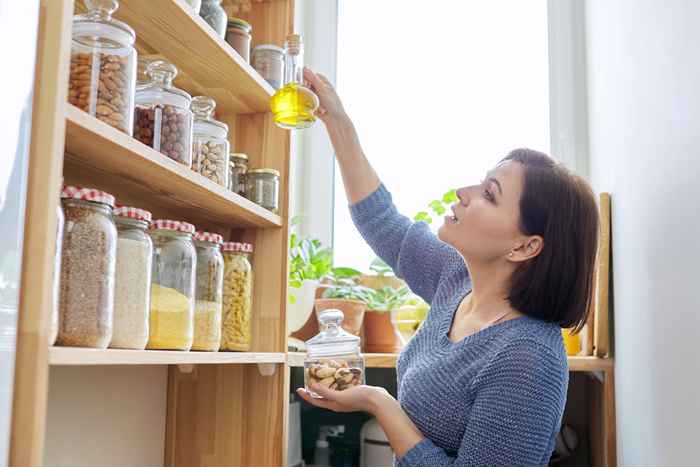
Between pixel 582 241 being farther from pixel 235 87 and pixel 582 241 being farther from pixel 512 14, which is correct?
pixel 512 14

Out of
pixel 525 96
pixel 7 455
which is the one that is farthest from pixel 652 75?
pixel 525 96

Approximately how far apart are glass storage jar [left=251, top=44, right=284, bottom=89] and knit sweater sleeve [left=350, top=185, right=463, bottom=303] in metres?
0.30

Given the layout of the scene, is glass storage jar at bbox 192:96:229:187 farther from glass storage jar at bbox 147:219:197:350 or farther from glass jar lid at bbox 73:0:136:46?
glass jar lid at bbox 73:0:136:46

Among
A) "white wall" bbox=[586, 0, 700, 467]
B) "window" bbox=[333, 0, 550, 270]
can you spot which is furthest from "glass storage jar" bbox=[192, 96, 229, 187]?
"window" bbox=[333, 0, 550, 270]

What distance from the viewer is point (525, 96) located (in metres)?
2.26

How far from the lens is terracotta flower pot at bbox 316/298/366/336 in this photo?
194 centimetres

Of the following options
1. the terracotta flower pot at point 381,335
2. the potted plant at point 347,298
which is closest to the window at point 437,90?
the potted plant at point 347,298

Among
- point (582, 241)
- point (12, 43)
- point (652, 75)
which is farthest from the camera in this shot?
point (582, 241)

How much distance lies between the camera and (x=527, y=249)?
4.19 feet

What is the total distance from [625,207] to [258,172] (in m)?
0.69

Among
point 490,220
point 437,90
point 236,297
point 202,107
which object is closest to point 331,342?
point 236,297

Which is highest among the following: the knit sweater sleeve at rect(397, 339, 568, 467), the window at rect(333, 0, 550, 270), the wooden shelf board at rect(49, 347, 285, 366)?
the window at rect(333, 0, 550, 270)

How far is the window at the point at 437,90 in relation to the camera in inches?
89.2

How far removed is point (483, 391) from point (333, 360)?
0.28 meters
